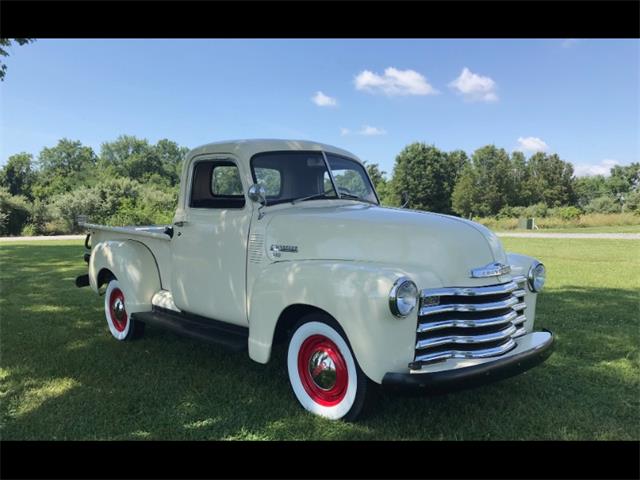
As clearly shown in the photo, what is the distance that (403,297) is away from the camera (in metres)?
2.86

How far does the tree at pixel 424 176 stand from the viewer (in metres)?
48.2

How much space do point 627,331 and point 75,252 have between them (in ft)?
51.0

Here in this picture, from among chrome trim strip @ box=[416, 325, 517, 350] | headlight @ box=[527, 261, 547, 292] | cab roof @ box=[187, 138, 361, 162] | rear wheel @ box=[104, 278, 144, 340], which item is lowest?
rear wheel @ box=[104, 278, 144, 340]

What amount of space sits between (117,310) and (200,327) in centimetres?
183

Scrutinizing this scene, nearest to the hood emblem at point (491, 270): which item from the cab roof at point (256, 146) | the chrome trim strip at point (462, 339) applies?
the chrome trim strip at point (462, 339)

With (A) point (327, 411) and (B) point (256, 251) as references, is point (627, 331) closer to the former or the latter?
(A) point (327, 411)

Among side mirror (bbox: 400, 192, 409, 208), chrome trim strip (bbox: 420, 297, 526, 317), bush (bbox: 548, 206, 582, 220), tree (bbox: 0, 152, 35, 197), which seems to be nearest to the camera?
chrome trim strip (bbox: 420, 297, 526, 317)

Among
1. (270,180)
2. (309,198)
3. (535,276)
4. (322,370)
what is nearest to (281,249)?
(309,198)

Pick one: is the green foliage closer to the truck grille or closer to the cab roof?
the cab roof

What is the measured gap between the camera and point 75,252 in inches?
611

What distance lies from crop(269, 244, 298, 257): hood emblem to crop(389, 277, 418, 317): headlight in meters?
1.09

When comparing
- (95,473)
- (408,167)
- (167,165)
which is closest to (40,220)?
(95,473)

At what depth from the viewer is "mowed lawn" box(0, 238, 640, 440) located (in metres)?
3.19

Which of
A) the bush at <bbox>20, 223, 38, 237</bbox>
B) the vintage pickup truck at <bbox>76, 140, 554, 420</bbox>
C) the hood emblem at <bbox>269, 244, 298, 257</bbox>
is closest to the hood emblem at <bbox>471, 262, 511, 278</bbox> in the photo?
the vintage pickup truck at <bbox>76, 140, 554, 420</bbox>
